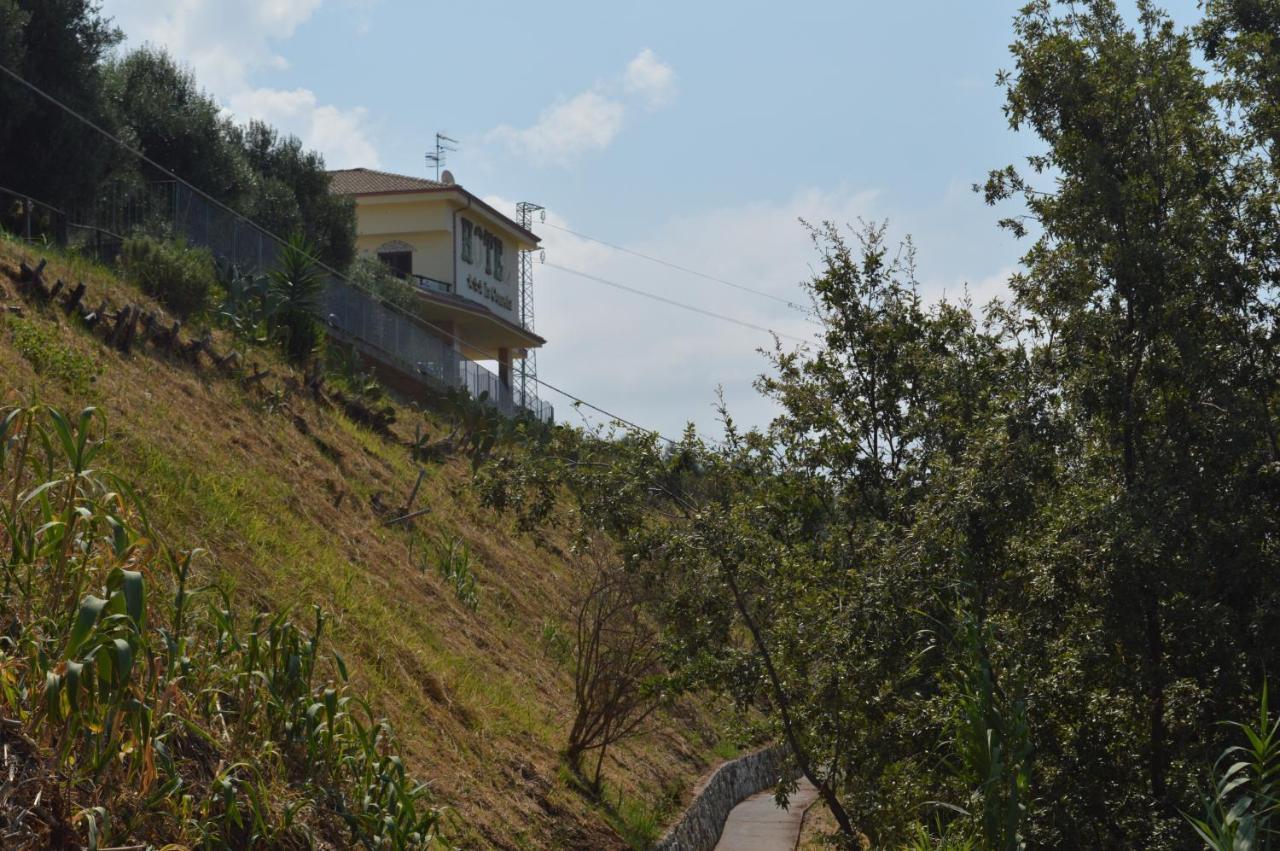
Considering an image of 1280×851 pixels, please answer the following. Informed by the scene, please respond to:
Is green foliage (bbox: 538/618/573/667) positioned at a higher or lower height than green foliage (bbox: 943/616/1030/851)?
lower

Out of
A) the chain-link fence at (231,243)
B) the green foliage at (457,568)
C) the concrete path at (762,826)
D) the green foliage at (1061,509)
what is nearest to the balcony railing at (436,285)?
the chain-link fence at (231,243)

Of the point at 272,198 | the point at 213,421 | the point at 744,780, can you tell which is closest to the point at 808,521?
the point at 213,421

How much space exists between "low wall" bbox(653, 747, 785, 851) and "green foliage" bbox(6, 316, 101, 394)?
300 inches

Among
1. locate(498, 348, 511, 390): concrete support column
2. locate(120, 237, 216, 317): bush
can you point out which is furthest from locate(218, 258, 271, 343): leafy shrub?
locate(498, 348, 511, 390): concrete support column

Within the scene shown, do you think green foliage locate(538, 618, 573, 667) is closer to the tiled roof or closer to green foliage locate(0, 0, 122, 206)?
green foliage locate(0, 0, 122, 206)

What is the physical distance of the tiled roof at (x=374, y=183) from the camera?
49500 mm

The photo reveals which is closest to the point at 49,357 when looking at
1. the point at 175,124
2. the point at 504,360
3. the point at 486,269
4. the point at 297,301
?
the point at 297,301

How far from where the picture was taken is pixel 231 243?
27219 millimetres

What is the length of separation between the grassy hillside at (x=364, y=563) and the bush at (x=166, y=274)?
2.37ft

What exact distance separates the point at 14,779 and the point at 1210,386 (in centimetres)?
882

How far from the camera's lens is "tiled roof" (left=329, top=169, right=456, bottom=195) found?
162ft

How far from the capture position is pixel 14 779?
6684 mm

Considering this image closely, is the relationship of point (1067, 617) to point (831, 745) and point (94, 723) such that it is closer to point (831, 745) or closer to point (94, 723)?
point (831, 745)

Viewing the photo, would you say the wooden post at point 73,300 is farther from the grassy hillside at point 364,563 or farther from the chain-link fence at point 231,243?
the chain-link fence at point 231,243
